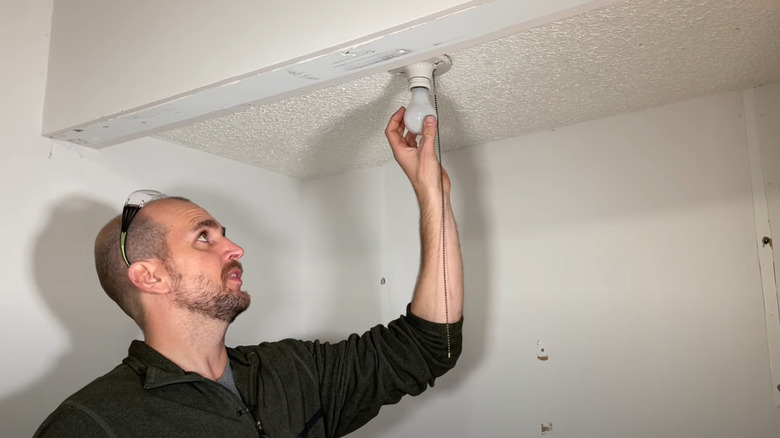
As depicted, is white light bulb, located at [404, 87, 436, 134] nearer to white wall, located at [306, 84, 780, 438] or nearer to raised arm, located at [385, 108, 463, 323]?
raised arm, located at [385, 108, 463, 323]

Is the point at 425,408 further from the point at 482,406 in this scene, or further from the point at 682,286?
the point at 682,286

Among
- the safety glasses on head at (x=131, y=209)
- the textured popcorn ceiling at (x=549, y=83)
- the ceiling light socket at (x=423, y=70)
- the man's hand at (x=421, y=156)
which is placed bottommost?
the safety glasses on head at (x=131, y=209)

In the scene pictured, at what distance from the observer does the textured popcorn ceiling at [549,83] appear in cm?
113

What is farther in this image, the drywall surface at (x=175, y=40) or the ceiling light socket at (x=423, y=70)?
the ceiling light socket at (x=423, y=70)

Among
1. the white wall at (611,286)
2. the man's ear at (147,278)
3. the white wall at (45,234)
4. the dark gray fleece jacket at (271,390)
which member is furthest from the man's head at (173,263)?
the white wall at (611,286)

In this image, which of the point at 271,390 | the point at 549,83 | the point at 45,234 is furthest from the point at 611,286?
the point at 45,234

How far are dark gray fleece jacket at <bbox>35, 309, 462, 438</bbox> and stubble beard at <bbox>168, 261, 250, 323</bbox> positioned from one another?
115 mm

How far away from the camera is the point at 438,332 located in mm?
1235

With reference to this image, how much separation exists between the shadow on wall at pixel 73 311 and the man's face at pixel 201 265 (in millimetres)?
335

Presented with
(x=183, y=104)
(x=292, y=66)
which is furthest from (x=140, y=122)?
(x=292, y=66)

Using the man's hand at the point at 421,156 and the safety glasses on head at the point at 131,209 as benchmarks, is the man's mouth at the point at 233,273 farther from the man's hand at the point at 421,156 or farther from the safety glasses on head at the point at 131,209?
the man's hand at the point at 421,156

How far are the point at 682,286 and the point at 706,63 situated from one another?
1.85ft

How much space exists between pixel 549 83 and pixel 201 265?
0.90 m

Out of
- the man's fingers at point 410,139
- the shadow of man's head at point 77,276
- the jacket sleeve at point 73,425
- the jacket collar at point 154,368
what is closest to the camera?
the jacket sleeve at point 73,425
